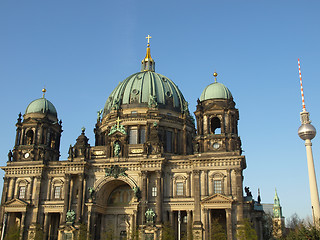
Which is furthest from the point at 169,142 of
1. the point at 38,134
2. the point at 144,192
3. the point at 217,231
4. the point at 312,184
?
the point at 312,184

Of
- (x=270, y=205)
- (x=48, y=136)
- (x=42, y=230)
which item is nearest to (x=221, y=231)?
(x=42, y=230)

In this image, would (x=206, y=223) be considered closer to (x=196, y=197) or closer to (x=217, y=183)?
(x=196, y=197)

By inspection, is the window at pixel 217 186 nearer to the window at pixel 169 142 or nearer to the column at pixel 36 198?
the window at pixel 169 142

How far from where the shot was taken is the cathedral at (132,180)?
57.4 meters

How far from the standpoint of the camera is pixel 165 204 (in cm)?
5950

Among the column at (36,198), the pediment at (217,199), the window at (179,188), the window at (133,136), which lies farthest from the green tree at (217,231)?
the column at (36,198)

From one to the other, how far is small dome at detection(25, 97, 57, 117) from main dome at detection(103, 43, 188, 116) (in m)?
10.4

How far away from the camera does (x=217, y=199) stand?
56.2m

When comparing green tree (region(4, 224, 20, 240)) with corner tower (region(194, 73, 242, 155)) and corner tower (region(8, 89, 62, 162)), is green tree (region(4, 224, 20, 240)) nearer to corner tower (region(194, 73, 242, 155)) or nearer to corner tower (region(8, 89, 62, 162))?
corner tower (region(8, 89, 62, 162))

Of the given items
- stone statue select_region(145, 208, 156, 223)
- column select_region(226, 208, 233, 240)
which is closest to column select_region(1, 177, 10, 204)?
stone statue select_region(145, 208, 156, 223)

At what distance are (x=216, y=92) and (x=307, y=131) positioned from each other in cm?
1422

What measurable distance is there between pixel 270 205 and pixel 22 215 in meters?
124

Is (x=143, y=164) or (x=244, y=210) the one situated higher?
(x=143, y=164)

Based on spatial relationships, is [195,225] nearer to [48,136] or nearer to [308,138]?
[308,138]
